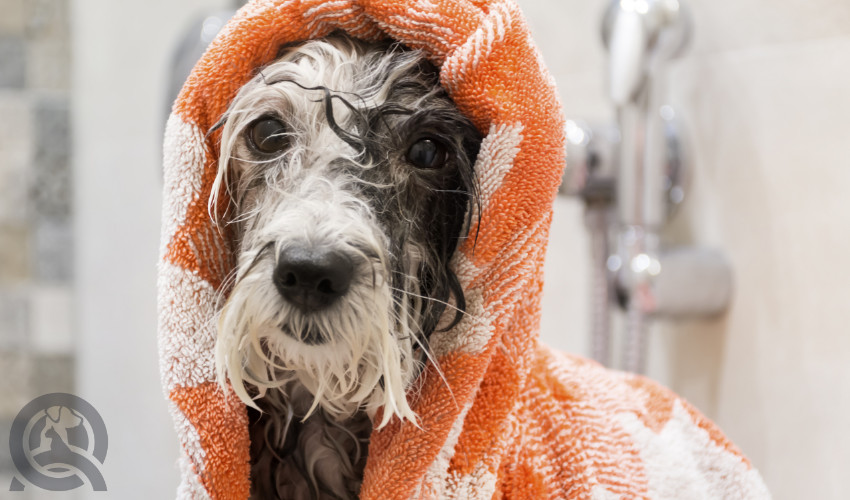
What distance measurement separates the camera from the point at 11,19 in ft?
3.55

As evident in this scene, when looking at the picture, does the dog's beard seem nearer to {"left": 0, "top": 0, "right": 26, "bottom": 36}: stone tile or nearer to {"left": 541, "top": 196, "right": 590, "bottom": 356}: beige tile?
{"left": 541, "top": 196, "right": 590, "bottom": 356}: beige tile

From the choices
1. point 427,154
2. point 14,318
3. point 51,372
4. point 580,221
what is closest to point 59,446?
point 427,154

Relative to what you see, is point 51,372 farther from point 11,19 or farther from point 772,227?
point 772,227

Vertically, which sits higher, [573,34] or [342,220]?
[573,34]

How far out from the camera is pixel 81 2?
3.78 ft

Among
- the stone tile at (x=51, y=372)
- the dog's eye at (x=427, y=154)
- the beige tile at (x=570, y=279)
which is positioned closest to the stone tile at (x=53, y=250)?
the stone tile at (x=51, y=372)

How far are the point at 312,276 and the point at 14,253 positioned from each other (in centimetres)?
89

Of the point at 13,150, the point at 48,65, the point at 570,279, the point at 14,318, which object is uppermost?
the point at 48,65

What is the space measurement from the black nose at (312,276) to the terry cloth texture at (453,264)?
0.09 meters

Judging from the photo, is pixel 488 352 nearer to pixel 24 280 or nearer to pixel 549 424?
pixel 549 424

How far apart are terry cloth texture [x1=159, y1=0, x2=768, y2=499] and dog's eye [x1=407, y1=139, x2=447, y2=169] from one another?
3 centimetres

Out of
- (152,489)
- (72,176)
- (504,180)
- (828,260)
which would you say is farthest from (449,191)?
(72,176)

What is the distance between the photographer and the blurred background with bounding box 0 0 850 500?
0.66 metres

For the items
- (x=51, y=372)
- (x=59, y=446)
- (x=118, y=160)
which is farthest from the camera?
(x=118, y=160)
